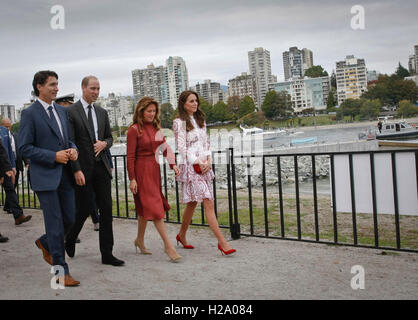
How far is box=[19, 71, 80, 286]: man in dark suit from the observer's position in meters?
3.63

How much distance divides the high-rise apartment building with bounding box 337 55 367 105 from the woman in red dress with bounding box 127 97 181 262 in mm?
158438

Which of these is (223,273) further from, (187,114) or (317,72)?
(317,72)

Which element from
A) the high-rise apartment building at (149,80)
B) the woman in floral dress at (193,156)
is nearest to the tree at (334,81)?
the high-rise apartment building at (149,80)

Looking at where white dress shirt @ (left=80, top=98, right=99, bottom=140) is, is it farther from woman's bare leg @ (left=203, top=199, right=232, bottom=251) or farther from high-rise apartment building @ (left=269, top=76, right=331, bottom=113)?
high-rise apartment building @ (left=269, top=76, right=331, bottom=113)

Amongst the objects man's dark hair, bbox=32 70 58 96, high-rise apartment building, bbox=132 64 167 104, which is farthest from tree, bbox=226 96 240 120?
man's dark hair, bbox=32 70 58 96

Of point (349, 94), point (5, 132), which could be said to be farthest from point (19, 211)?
point (349, 94)

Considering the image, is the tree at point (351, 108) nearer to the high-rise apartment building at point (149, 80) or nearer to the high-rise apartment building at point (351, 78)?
the high-rise apartment building at point (351, 78)

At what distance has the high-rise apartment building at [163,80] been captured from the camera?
127 metres

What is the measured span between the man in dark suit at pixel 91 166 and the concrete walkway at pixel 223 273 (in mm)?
377

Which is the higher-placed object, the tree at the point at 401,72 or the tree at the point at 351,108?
the tree at the point at 401,72

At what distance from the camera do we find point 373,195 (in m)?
4.66

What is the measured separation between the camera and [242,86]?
17000cm

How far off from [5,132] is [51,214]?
5366 mm
